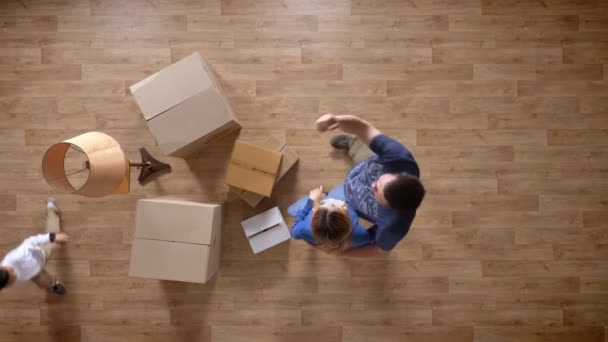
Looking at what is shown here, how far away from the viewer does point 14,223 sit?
2.80 metres

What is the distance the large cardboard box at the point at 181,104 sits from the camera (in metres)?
2.38

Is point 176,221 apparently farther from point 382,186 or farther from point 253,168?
point 382,186

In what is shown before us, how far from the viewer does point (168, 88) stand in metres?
2.39

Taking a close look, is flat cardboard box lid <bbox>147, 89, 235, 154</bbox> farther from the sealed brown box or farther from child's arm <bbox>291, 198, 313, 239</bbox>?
child's arm <bbox>291, 198, 313, 239</bbox>

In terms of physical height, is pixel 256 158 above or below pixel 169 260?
above

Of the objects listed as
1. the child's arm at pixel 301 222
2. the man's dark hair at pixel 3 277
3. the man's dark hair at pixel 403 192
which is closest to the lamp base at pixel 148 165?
the man's dark hair at pixel 3 277

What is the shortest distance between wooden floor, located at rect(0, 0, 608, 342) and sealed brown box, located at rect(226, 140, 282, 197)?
0.75ft

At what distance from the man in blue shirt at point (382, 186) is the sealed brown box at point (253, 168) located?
0.61 m

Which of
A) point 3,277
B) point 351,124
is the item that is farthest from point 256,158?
point 3,277

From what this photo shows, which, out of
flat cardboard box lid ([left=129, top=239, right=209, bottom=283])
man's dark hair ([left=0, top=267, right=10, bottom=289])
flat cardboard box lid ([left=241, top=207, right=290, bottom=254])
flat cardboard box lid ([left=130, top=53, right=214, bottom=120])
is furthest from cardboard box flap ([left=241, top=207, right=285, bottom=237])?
man's dark hair ([left=0, top=267, right=10, bottom=289])

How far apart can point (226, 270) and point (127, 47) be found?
1.56 meters

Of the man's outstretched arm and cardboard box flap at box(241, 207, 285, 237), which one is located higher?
the man's outstretched arm

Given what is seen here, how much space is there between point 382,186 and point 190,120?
1.18 meters

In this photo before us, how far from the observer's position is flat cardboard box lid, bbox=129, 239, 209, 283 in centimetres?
239
